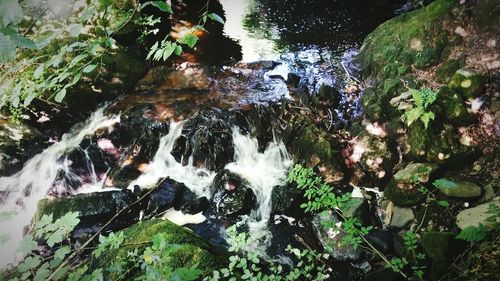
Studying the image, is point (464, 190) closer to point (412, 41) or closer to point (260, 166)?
point (260, 166)

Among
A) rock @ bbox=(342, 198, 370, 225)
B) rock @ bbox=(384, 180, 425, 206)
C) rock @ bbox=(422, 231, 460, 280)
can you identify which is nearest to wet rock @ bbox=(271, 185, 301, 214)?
rock @ bbox=(342, 198, 370, 225)

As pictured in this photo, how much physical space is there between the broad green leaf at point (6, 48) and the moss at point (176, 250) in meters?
2.25

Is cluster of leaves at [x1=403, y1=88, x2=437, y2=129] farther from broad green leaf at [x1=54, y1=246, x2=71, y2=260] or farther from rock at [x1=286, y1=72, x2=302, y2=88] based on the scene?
broad green leaf at [x1=54, y1=246, x2=71, y2=260]

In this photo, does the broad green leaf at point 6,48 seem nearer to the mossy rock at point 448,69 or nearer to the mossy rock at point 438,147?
the mossy rock at point 438,147

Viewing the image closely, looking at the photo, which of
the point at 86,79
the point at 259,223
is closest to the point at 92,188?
the point at 86,79

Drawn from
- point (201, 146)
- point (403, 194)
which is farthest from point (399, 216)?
point (201, 146)

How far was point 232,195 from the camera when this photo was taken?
5938 mm

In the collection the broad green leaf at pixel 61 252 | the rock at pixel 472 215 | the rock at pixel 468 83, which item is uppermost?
the rock at pixel 468 83

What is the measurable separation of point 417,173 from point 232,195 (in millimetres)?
3241

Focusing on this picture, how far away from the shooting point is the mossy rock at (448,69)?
244 inches

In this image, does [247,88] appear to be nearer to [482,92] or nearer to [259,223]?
[259,223]

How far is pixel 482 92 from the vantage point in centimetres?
546

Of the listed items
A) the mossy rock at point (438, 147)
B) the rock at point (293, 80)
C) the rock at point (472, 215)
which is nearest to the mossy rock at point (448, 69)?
the mossy rock at point (438, 147)

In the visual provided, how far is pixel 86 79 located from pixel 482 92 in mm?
8732
